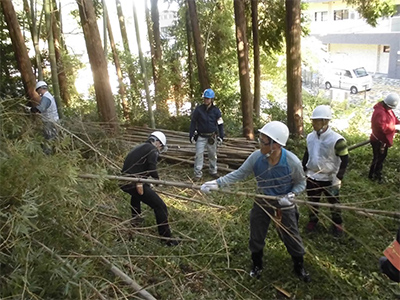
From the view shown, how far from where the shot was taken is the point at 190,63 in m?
11.2

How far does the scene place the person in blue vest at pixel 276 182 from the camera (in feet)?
10.6

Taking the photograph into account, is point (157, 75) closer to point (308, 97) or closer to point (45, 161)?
point (308, 97)

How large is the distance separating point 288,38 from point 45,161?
21.9 feet

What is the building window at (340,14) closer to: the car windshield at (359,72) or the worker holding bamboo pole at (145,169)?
the car windshield at (359,72)

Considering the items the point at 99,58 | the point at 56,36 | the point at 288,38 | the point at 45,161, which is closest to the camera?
the point at 45,161

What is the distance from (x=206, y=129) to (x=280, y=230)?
3109 millimetres

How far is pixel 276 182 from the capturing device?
3389 mm

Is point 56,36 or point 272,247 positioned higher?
point 56,36

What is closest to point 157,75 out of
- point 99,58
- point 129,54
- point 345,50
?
point 129,54

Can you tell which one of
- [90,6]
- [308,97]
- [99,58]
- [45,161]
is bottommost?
[308,97]

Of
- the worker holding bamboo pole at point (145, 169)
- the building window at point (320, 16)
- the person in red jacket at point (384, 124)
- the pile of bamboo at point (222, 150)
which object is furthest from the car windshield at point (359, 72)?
the worker holding bamboo pole at point (145, 169)

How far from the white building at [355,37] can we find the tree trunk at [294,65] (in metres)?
12.7

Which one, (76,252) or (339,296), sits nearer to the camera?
(76,252)

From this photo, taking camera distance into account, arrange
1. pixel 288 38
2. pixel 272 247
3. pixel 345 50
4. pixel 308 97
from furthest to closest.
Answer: pixel 345 50 → pixel 308 97 → pixel 288 38 → pixel 272 247
